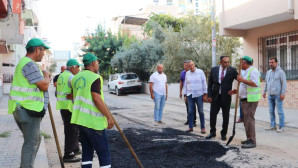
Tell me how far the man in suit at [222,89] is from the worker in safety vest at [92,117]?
12.7 feet

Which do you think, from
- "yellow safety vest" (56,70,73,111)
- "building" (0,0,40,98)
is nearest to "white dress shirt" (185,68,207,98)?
"yellow safety vest" (56,70,73,111)

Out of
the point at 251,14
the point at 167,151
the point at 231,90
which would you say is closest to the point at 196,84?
the point at 231,90

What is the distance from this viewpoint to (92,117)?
3807 millimetres

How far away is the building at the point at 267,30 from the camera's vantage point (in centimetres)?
1294

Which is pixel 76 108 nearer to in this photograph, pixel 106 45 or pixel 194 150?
pixel 194 150

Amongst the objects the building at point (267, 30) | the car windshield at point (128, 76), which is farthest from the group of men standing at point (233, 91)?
the car windshield at point (128, 76)

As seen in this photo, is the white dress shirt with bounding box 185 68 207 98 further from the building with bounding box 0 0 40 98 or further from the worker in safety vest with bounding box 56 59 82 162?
the building with bounding box 0 0 40 98

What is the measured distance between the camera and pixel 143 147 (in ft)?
20.3

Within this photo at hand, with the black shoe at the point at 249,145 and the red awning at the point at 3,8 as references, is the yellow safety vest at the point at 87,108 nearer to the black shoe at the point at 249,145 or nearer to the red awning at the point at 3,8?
the black shoe at the point at 249,145

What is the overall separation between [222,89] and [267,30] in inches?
377

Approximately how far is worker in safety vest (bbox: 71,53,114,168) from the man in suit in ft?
12.7

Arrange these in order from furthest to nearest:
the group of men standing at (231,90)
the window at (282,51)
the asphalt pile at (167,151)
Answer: the window at (282,51), the group of men standing at (231,90), the asphalt pile at (167,151)

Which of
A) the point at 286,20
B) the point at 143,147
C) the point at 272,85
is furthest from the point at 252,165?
the point at 286,20

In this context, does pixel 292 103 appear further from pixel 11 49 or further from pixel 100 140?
pixel 11 49
